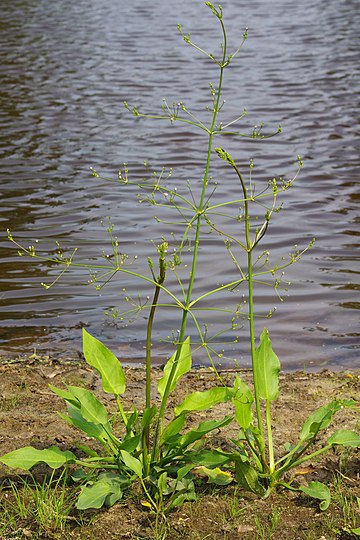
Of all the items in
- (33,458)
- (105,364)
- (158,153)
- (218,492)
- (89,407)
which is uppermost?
(105,364)

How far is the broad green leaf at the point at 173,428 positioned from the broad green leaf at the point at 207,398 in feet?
0.12

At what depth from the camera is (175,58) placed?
15.6m

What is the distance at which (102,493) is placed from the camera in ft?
10.9

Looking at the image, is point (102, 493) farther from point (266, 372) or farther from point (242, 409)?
point (266, 372)

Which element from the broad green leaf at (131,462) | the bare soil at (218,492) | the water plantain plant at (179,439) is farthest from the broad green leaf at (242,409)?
the broad green leaf at (131,462)

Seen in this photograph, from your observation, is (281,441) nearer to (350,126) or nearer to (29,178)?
(29,178)

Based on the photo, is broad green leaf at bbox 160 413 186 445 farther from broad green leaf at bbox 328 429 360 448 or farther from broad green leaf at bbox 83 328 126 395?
broad green leaf at bbox 328 429 360 448

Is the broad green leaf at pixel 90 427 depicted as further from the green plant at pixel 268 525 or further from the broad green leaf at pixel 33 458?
the green plant at pixel 268 525

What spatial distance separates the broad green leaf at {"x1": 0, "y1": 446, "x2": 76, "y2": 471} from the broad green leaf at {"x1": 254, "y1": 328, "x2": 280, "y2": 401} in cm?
78

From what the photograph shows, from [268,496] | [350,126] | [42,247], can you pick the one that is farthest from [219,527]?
[350,126]

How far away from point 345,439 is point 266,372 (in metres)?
0.40

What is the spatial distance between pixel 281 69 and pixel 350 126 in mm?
3843

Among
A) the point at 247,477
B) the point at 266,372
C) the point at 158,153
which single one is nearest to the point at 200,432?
the point at 247,477

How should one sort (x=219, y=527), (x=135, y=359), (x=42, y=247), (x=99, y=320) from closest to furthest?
1. (x=219, y=527)
2. (x=135, y=359)
3. (x=99, y=320)
4. (x=42, y=247)
